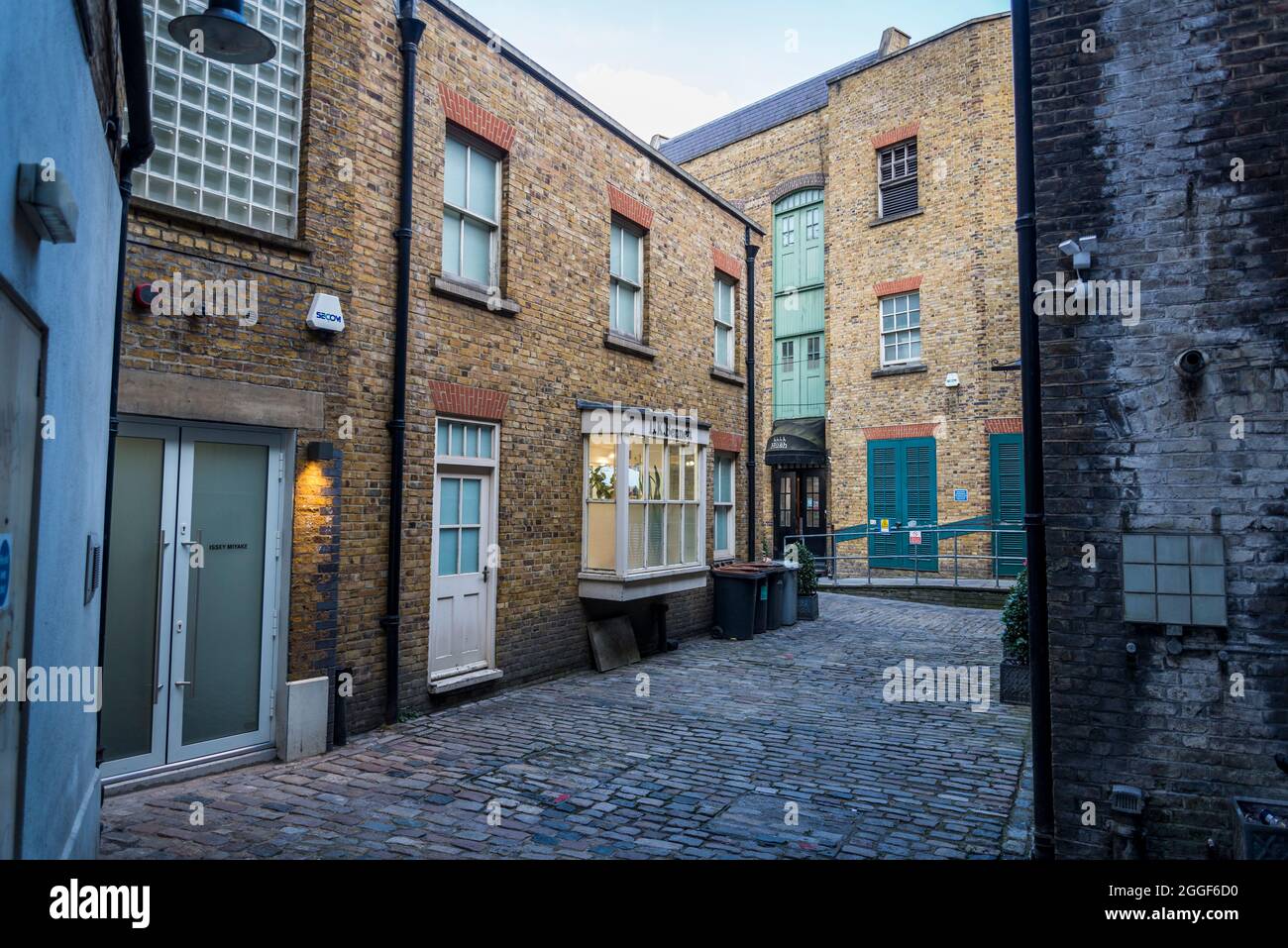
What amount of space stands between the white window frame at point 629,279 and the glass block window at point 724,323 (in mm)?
2605

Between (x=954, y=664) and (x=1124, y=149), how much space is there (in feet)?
24.6

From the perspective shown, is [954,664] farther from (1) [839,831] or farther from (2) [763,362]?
(2) [763,362]

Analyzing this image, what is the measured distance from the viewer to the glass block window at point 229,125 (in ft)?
19.9

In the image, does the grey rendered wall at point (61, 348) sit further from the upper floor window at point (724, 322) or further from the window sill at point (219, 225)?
the upper floor window at point (724, 322)

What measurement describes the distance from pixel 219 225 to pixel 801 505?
17.2 m

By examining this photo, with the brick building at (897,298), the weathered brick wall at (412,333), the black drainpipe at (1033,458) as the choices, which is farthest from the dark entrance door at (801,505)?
the black drainpipe at (1033,458)

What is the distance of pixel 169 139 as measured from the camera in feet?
20.0

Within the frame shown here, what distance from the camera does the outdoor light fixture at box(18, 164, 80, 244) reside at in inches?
94.6

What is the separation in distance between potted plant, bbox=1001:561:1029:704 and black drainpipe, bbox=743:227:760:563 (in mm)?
6307

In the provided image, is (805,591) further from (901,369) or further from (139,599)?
(139,599)

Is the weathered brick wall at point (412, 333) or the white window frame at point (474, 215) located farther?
the white window frame at point (474, 215)

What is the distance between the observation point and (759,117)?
25016 millimetres

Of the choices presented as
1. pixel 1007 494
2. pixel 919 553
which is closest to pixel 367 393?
pixel 919 553
